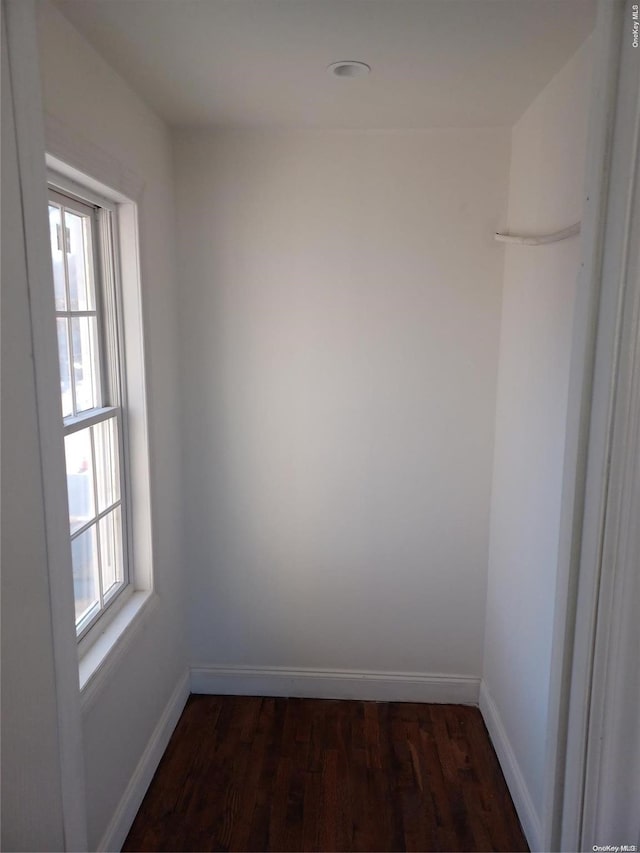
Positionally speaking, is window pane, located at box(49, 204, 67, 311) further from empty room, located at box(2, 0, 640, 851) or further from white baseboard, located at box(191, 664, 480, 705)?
white baseboard, located at box(191, 664, 480, 705)

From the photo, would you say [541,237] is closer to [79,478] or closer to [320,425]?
[320,425]

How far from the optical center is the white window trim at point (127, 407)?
1.67 metres

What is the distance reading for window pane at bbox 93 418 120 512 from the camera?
202 cm

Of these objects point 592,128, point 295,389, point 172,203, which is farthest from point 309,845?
point 172,203

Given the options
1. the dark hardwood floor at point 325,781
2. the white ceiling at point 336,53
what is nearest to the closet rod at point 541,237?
the white ceiling at point 336,53

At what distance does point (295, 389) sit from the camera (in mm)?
2525

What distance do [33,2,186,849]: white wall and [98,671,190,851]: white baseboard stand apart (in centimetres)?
4

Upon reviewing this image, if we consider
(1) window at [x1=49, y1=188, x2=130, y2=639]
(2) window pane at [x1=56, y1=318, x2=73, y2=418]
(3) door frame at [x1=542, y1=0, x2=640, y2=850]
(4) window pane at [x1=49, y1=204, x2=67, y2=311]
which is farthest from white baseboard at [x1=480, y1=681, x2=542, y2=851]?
(4) window pane at [x1=49, y1=204, x2=67, y2=311]

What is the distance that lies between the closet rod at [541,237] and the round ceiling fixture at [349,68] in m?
0.76

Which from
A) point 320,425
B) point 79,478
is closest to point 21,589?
point 79,478

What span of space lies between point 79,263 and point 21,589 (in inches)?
47.0

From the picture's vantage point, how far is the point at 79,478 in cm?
189

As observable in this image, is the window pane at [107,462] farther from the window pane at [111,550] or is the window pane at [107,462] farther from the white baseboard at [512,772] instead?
the white baseboard at [512,772]

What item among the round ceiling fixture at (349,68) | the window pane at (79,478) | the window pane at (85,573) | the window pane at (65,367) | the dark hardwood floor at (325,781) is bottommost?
the dark hardwood floor at (325,781)
